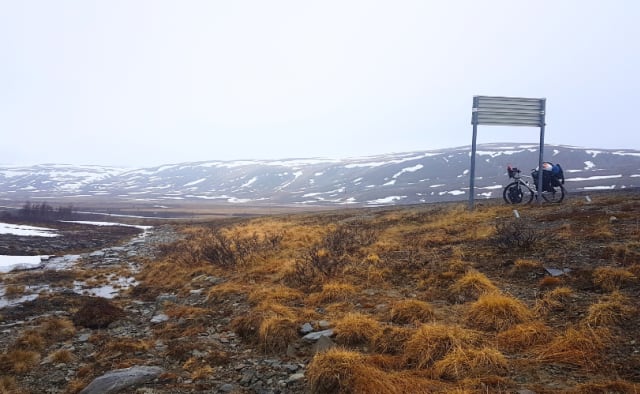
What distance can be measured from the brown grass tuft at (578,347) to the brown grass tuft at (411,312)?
1.97 meters

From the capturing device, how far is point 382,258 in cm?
1157

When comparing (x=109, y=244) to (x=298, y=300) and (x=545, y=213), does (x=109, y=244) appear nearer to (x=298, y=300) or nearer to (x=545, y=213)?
(x=298, y=300)

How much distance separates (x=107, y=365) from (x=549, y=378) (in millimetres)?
6858

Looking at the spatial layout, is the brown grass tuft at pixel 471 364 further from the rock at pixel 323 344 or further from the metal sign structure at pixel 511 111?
the metal sign structure at pixel 511 111

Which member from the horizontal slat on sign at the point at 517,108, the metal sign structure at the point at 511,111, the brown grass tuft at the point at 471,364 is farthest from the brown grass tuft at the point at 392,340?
the horizontal slat on sign at the point at 517,108

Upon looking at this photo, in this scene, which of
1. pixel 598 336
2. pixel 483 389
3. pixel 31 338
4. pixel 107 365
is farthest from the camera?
pixel 31 338

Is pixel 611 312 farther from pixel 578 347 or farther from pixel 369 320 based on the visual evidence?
pixel 369 320

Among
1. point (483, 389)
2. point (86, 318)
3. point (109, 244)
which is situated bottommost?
point (109, 244)

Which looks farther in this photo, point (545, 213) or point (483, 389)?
point (545, 213)

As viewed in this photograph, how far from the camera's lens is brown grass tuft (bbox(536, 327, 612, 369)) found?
4961 mm

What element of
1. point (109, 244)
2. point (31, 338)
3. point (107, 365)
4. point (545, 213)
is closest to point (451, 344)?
point (107, 365)

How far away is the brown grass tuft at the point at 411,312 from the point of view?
6941 mm

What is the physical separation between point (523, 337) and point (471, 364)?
1.23m

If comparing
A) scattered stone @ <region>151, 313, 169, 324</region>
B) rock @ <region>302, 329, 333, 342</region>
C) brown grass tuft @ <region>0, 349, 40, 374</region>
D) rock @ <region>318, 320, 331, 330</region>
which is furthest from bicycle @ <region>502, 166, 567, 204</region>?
brown grass tuft @ <region>0, 349, 40, 374</region>
